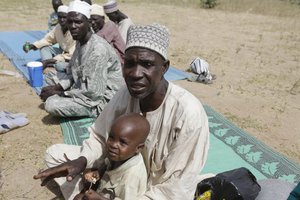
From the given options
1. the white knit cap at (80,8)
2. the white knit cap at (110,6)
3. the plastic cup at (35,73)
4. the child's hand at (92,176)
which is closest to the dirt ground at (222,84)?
the plastic cup at (35,73)

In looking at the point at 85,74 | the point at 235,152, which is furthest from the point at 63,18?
the point at 235,152

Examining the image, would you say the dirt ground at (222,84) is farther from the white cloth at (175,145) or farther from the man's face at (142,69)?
the man's face at (142,69)

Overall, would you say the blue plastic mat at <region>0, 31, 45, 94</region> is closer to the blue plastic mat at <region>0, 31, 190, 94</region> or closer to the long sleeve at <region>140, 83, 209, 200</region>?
the blue plastic mat at <region>0, 31, 190, 94</region>

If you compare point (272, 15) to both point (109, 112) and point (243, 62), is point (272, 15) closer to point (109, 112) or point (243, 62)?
point (243, 62)

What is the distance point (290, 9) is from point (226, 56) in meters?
8.83

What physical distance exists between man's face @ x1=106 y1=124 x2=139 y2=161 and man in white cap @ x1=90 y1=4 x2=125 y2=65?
298cm

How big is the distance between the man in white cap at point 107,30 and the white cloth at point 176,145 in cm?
290

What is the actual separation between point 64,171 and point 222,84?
4.03 metres

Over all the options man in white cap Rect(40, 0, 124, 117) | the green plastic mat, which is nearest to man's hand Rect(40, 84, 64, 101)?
man in white cap Rect(40, 0, 124, 117)

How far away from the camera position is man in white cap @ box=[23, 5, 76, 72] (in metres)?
5.06

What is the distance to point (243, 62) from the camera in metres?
7.04

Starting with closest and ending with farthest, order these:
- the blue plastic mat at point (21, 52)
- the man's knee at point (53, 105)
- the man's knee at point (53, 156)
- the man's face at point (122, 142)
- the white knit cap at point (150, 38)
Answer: the white knit cap at point (150, 38) → the man's face at point (122, 142) → the man's knee at point (53, 156) → the man's knee at point (53, 105) → the blue plastic mat at point (21, 52)

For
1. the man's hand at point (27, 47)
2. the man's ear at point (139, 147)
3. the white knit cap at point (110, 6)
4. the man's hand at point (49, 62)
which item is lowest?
the man's hand at point (49, 62)

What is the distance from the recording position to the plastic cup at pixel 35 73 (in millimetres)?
4676
